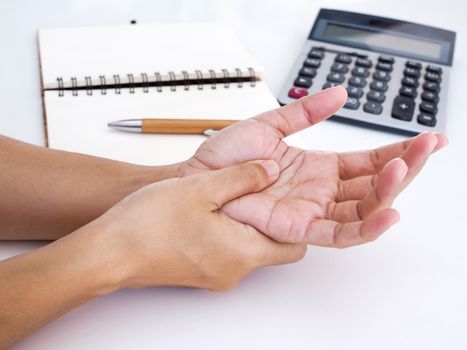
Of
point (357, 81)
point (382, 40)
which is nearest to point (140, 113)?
point (357, 81)

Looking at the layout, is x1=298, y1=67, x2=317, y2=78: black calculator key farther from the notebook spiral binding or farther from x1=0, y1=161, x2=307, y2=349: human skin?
x1=0, y1=161, x2=307, y2=349: human skin

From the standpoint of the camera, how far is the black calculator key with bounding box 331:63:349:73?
85 centimetres

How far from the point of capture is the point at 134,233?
1.66ft

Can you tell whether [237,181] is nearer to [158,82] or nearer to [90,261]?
[90,261]

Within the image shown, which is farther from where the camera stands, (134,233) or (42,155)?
(42,155)

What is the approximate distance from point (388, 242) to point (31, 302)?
12.4 inches

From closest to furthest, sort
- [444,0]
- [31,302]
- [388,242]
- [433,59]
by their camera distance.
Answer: [31,302] < [388,242] < [433,59] < [444,0]

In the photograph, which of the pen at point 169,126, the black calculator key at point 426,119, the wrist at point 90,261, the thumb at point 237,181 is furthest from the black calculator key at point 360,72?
the wrist at point 90,261

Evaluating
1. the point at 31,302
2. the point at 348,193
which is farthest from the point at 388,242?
the point at 31,302

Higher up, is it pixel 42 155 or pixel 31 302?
pixel 42 155

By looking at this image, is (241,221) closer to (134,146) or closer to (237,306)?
(237,306)

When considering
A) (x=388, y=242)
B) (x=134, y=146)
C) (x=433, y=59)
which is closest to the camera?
(x=388, y=242)

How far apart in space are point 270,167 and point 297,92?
0.26 metres

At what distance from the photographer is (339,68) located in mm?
856
